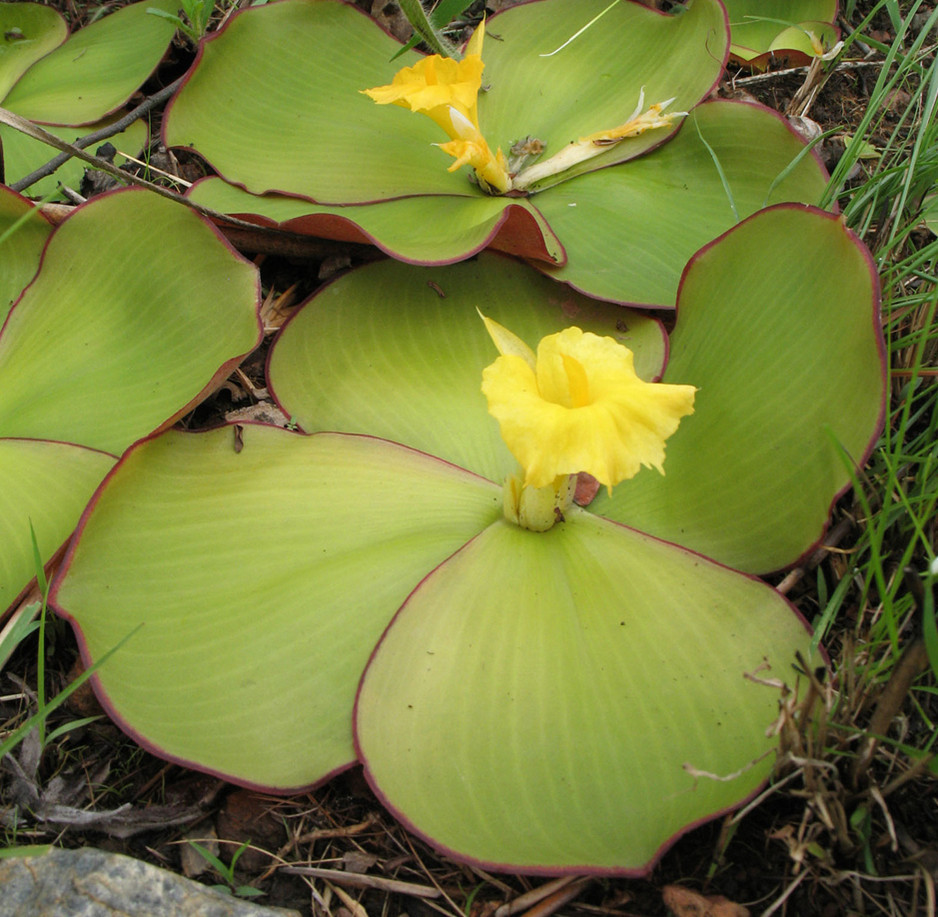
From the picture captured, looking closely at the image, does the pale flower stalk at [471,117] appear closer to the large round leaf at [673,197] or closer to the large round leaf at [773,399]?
the large round leaf at [673,197]

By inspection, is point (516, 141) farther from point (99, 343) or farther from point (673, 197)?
point (99, 343)

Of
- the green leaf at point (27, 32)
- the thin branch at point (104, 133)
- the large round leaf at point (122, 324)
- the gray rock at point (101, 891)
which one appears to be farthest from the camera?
the green leaf at point (27, 32)

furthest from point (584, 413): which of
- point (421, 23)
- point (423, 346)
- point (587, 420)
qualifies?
point (421, 23)

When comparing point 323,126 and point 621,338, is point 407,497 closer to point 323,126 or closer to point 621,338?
point 621,338

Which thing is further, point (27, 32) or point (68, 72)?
point (27, 32)

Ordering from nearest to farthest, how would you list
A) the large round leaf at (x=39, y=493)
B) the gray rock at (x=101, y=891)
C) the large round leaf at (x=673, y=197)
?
1. the gray rock at (x=101, y=891)
2. the large round leaf at (x=39, y=493)
3. the large round leaf at (x=673, y=197)

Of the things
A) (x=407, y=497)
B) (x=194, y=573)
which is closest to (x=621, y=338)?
(x=407, y=497)

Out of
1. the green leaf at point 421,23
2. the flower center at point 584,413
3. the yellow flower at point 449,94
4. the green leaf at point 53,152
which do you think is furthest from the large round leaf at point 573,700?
the green leaf at point 53,152
